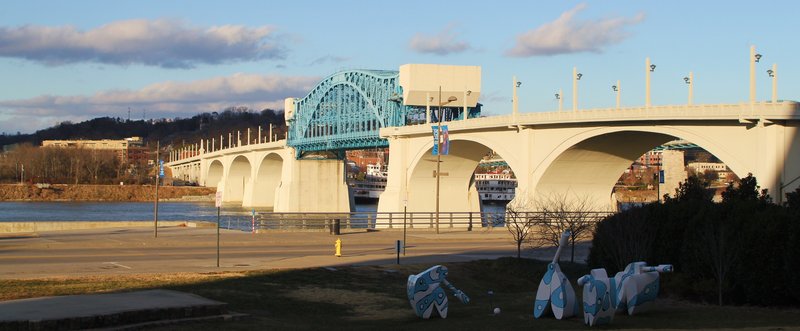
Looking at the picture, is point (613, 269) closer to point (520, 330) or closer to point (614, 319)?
point (614, 319)

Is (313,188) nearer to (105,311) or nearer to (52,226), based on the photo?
(52,226)

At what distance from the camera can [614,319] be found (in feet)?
70.9

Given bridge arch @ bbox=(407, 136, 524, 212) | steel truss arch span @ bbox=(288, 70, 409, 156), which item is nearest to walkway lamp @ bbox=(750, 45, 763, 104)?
bridge arch @ bbox=(407, 136, 524, 212)

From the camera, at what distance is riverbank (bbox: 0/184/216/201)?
17938cm

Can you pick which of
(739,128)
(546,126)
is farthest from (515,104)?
(739,128)

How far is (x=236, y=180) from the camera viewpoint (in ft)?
600

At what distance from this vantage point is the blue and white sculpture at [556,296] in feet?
68.6

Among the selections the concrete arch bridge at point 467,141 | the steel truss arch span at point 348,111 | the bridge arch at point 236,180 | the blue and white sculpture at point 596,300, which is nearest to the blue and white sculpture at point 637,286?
the blue and white sculpture at point 596,300

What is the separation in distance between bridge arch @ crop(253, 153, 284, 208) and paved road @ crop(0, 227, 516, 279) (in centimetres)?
10011

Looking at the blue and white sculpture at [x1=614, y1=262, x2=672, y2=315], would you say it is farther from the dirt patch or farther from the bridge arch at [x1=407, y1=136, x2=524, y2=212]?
the bridge arch at [x1=407, y1=136, x2=524, y2=212]

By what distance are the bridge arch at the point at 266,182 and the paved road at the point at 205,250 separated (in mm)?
100114

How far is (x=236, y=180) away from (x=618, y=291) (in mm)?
164528

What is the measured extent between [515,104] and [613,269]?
1691 inches

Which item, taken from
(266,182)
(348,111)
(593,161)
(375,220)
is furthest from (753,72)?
→ (266,182)
